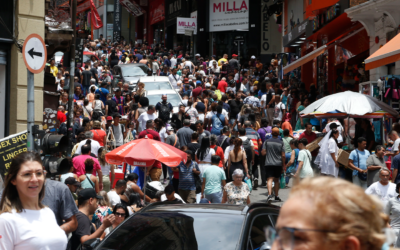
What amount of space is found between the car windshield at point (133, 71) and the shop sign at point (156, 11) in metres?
23.9

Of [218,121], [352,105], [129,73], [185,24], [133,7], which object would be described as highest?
[133,7]

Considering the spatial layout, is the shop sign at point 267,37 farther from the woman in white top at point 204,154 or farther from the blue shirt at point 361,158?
the woman in white top at point 204,154

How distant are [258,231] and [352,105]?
8467 millimetres

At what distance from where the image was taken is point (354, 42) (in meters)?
18.3

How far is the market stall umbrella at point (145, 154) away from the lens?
32.3 feet

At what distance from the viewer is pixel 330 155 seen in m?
12.4

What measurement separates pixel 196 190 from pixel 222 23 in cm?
2885

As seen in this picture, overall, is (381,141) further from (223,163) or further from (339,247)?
(339,247)

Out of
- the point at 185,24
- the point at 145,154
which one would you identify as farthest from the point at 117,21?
the point at 145,154

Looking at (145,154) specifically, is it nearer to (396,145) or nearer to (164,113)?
(396,145)

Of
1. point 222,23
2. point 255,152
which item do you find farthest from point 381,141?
point 222,23

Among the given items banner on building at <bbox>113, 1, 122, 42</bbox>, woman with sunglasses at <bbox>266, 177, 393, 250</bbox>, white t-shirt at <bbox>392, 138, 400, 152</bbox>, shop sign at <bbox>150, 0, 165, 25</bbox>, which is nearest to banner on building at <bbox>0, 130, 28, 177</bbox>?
woman with sunglasses at <bbox>266, 177, 393, 250</bbox>

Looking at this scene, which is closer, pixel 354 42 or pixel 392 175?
pixel 392 175

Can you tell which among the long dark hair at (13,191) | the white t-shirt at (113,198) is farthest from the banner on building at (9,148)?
the long dark hair at (13,191)
